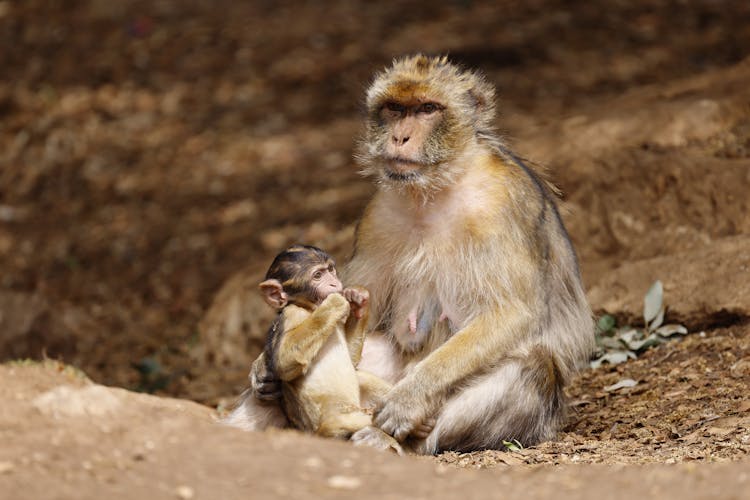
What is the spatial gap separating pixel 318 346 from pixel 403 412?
661mm

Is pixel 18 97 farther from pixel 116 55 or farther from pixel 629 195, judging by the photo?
pixel 629 195

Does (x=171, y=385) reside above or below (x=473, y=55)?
below

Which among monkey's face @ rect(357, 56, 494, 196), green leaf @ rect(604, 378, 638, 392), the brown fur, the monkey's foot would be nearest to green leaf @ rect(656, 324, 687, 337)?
green leaf @ rect(604, 378, 638, 392)

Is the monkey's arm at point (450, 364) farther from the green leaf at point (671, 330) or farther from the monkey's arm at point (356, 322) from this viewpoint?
the green leaf at point (671, 330)

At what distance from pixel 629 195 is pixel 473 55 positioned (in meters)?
5.91

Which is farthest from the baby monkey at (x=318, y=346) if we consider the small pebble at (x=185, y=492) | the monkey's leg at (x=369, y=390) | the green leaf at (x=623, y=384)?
the green leaf at (x=623, y=384)

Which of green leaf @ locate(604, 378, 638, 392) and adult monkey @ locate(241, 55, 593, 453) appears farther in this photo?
green leaf @ locate(604, 378, 638, 392)

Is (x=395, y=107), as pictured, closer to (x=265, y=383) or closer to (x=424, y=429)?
(x=265, y=383)

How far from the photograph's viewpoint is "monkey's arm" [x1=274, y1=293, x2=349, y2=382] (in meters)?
6.02

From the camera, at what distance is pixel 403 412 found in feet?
20.7

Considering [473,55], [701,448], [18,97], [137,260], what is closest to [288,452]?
[701,448]

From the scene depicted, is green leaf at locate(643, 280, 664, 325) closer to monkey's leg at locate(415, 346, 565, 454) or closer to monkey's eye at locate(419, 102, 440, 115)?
monkey's leg at locate(415, 346, 565, 454)

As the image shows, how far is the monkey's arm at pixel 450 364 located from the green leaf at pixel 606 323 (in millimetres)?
2292

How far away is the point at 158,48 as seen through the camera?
1628cm
